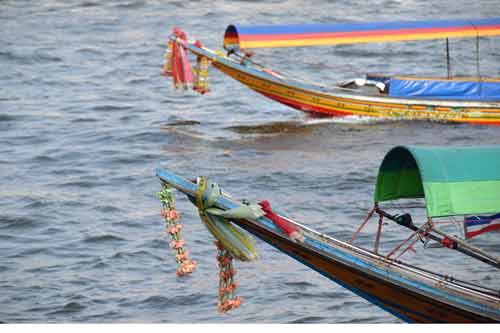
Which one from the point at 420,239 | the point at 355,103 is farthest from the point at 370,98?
the point at 420,239

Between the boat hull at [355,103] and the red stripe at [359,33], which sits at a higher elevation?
the red stripe at [359,33]

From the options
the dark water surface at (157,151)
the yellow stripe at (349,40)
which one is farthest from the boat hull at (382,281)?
the yellow stripe at (349,40)

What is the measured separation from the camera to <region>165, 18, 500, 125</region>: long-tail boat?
1808 cm

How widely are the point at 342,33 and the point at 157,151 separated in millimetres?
3841

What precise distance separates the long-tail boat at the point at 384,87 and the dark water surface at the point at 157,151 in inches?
12.2

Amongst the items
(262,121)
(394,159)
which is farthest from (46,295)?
(262,121)

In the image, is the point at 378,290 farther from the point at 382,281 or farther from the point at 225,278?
the point at 225,278

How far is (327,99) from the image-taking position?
1858 cm

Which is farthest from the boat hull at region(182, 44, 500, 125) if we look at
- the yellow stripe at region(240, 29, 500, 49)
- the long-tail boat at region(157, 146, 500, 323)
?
the long-tail boat at region(157, 146, 500, 323)

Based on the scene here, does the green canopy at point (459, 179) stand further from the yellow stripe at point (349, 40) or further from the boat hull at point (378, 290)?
the yellow stripe at point (349, 40)

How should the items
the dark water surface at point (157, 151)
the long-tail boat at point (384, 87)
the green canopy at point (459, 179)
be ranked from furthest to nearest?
1. the long-tail boat at point (384, 87)
2. the dark water surface at point (157, 151)
3. the green canopy at point (459, 179)

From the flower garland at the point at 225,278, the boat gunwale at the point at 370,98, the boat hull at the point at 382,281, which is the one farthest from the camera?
the boat gunwale at the point at 370,98

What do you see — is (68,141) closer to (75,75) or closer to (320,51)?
(75,75)

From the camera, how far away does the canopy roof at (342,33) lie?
57.3 feet
